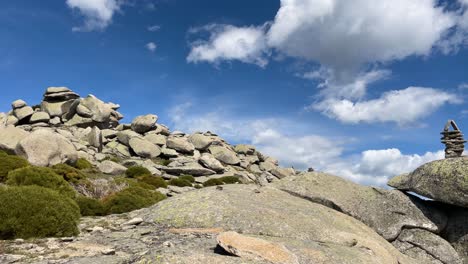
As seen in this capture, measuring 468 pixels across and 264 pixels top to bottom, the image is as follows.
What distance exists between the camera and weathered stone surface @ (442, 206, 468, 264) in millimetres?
18359

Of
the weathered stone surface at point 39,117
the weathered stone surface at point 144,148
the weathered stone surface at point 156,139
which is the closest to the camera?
the weathered stone surface at point 144,148

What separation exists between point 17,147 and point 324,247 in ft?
131

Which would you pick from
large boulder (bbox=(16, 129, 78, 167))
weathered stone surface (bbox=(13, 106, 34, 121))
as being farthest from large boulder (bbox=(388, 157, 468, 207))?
weathered stone surface (bbox=(13, 106, 34, 121))

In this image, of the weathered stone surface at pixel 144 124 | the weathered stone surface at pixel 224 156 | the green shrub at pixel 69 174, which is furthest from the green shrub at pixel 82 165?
the weathered stone surface at pixel 224 156

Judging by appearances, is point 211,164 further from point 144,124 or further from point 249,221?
point 249,221

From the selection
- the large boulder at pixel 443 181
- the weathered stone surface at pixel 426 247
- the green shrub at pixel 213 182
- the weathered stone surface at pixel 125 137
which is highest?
the weathered stone surface at pixel 125 137

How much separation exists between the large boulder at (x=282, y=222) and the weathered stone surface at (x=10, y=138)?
3442 cm

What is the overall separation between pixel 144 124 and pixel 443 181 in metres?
76.6

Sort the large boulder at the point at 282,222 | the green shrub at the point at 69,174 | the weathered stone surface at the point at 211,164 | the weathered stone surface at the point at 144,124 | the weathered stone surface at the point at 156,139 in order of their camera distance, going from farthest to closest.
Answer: the weathered stone surface at the point at 144,124
the weathered stone surface at the point at 156,139
the weathered stone surface at the point at 211,164
the green shrub at the point at 69,174
the large boulder at the point at 282,222

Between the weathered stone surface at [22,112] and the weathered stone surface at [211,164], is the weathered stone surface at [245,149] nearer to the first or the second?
the weathered stone surface at [211,164]

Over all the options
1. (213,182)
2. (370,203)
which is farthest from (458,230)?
(213,182)

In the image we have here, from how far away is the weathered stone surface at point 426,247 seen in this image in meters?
16.9

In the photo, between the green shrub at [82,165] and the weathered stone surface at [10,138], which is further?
the green shrub at [82,165]

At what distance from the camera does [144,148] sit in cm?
7575
